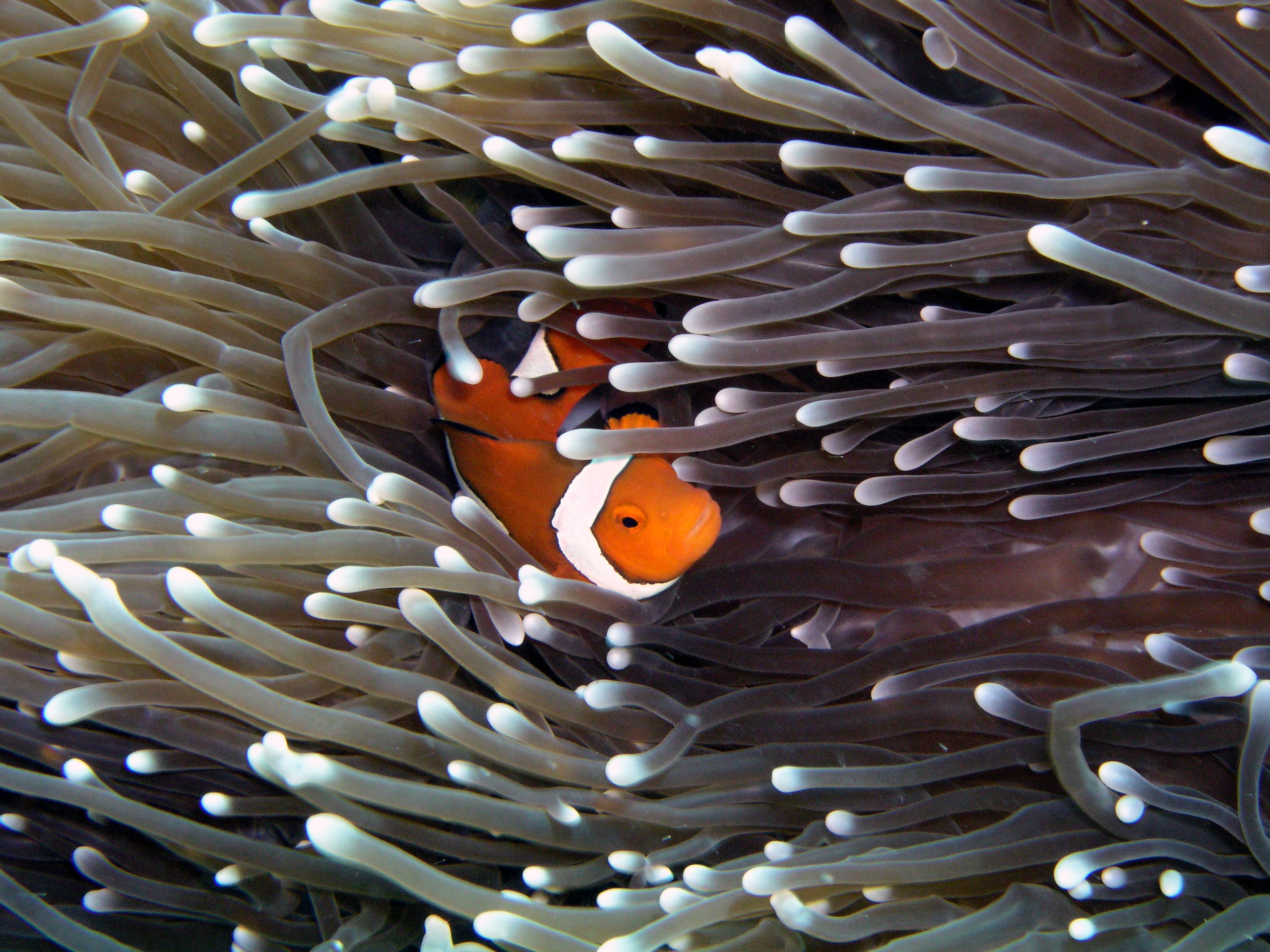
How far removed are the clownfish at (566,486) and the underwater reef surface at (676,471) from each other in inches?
1.8

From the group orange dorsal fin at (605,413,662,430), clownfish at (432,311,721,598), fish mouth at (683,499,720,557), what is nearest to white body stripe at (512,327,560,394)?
clownfish at (432,311,721,598)

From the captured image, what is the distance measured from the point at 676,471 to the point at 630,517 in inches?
3.5

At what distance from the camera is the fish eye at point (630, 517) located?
1.08 m

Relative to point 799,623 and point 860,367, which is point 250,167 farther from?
point 799,623

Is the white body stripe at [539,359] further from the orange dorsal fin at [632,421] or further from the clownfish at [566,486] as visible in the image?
the orange dorsal fin at [632,421]

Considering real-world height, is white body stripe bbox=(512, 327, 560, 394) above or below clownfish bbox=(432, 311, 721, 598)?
above

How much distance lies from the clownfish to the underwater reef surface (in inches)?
1.8

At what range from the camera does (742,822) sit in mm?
972

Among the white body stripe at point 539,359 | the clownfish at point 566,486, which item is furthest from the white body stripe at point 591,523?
the white body stripe at point 539,359

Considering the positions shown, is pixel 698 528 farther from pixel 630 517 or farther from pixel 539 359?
pixel 539 359

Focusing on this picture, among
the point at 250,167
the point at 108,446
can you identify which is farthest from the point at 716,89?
the point at 108,446

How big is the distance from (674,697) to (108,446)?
0.81 metres

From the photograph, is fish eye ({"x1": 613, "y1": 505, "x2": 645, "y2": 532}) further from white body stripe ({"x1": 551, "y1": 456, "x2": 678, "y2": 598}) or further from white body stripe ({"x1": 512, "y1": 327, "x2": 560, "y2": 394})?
Result: white body stripe ({"x1": 512, "y1": 327, "x2": 560, "y2": 394})

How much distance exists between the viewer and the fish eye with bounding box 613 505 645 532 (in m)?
1.08
